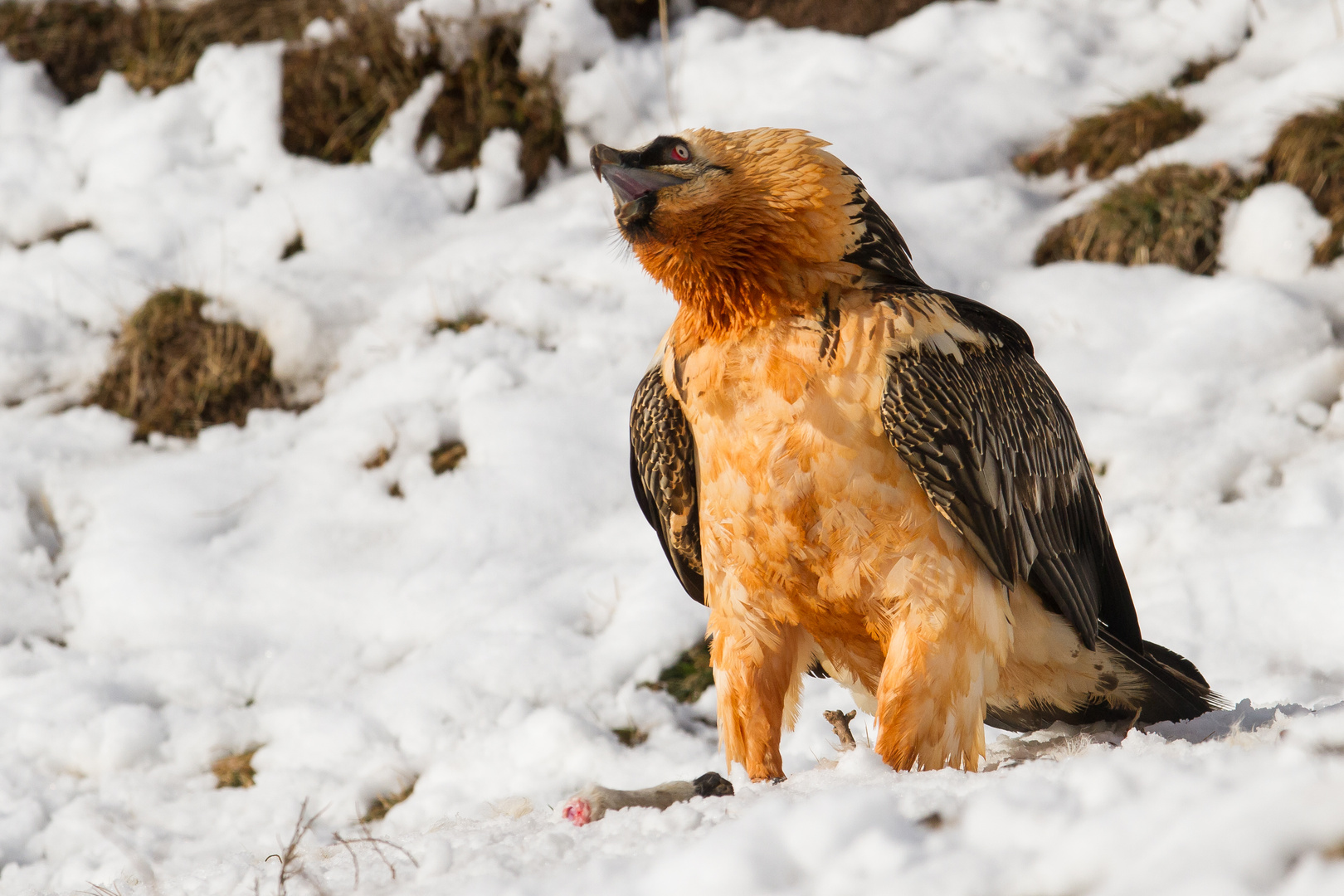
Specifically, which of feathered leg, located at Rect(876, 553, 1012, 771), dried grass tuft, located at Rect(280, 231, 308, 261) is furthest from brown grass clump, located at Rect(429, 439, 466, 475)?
feathered leg, located at Rect(876, 553, 1012, 771)

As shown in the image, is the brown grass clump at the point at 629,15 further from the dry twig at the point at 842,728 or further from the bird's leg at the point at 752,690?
the dry twig at the point at 842,728

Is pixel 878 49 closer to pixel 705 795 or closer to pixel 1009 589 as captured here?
pixel 1009 589

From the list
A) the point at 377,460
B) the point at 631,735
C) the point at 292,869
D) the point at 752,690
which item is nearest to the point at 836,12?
the point at 377,460

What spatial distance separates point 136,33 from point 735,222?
7.92 metres

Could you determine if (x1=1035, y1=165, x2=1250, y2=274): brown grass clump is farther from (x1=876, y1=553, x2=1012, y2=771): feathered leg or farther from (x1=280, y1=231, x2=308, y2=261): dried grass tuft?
(x1=280, y1=231, x2=308, y2=261): dried grass tuft

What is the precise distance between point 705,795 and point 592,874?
109 cm

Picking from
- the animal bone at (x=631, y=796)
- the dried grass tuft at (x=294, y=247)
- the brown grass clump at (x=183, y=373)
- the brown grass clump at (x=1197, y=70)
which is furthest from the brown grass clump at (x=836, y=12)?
the animal bone at (x=631, y=796)

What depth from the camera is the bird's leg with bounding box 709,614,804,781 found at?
3504 mm

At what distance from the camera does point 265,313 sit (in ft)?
24.1

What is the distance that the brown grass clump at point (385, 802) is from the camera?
467cm

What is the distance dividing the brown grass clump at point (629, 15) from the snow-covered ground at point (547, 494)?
164 mm

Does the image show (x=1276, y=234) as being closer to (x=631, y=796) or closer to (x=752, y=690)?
(x=752, y=690)

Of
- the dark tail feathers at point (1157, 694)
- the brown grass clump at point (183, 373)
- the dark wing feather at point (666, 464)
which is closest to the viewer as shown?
the dark wing feather at point (666, 464)

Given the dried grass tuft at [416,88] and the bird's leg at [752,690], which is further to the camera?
the dried grass tuft at [416,88]
